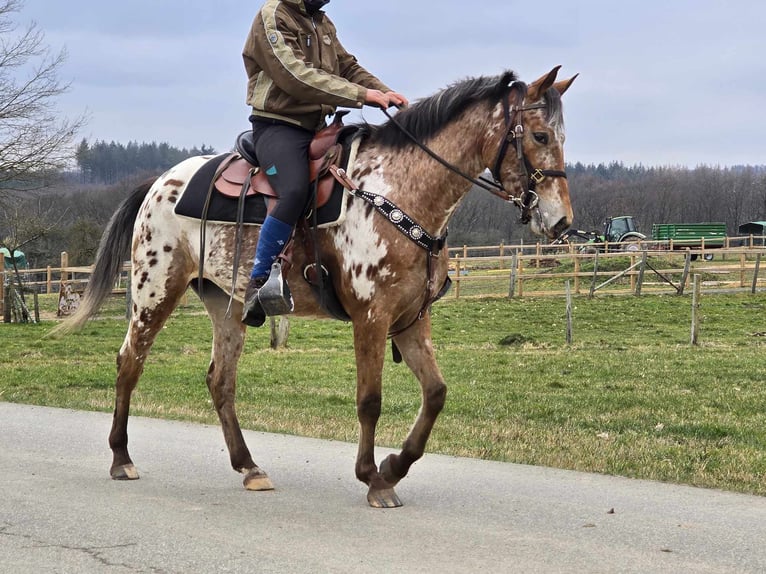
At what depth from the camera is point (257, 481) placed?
6.53 meters

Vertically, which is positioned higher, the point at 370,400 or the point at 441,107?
the point at 441,107

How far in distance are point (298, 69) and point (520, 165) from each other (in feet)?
5.21

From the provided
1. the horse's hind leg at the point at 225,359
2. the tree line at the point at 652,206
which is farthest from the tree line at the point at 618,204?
the horse's hind leg at the point at 225,359

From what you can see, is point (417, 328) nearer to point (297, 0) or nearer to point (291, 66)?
point (291, 66)

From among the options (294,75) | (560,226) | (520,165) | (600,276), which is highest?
(294,75)

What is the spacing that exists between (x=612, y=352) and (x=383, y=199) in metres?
13.4

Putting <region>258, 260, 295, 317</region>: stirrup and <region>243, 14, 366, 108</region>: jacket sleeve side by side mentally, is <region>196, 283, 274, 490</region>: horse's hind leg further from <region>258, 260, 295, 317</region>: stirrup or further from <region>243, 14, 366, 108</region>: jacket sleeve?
<region>243, 14, 366, 108</region>: jacket sleeve

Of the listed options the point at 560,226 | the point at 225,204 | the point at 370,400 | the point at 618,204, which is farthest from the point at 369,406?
the point at 618,204

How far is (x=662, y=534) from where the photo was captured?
5207mm

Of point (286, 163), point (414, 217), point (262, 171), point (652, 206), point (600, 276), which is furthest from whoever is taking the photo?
point (652, 206)

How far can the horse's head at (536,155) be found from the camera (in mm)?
5738

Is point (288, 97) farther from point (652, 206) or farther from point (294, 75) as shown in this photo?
point (652, 206)

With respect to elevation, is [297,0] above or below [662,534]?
above

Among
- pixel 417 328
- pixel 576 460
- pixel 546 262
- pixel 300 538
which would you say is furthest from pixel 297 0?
pixel 546 262
